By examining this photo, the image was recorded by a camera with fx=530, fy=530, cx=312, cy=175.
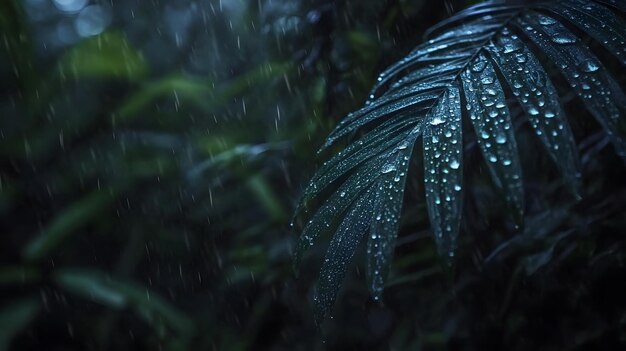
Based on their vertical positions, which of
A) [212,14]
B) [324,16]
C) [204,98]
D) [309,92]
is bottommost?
[309,92]

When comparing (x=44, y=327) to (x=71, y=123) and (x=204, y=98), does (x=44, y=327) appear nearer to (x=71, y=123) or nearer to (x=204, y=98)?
(x=71, y=123)

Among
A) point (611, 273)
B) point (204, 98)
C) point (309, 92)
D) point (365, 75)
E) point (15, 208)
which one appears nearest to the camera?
point (611, 273)

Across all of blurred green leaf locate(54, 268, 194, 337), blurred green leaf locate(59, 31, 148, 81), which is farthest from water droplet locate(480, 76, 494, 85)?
blurred green leaf locate(59, 31, 148, 81)

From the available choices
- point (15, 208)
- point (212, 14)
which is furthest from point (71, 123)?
point (212, 14)

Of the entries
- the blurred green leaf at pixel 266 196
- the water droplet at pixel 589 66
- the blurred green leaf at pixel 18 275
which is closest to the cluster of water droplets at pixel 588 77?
the water droplet at pixel 589 66

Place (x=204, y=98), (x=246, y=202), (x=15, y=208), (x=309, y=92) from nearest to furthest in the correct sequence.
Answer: (x=309, y=92)
(x=246, y=202)
(x=204, y=98)
(x=15, y=208)

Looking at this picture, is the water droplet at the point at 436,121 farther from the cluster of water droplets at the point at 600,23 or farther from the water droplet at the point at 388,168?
the cluster of water droplets at the point at 600,23

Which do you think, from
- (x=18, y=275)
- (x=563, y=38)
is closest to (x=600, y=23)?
(x=563, y=38)
